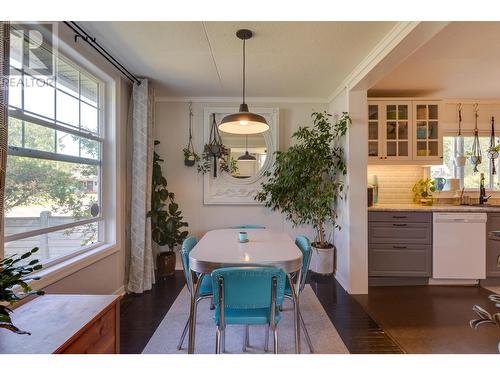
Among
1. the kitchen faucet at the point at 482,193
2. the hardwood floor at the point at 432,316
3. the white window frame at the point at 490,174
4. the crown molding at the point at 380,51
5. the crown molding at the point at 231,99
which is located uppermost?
Answer: the crown molding at the point at 231,99

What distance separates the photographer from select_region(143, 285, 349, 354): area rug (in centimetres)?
191

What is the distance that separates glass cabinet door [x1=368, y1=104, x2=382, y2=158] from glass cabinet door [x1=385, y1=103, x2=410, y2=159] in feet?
0.37

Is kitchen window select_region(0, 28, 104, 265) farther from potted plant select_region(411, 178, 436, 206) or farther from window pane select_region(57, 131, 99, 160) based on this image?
potted plant select_region(411, 178, 436, 206)

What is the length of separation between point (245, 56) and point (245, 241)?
5.59 ft

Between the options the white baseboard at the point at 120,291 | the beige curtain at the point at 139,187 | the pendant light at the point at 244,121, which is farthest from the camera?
the beige curtain at the point at 139,187

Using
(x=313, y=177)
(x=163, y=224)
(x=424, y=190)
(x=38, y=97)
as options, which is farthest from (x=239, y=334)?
(x=424, y=190)

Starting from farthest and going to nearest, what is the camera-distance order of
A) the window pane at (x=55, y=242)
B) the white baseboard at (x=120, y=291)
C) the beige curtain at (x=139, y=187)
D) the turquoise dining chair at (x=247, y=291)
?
the beige curtain at (x=139, y=187) → the white baseboard at (x=120, y=291) → the window pane at (x=55, y=242) → the turquoise dining chair at (x=247, y=291)

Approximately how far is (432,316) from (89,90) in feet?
12.8

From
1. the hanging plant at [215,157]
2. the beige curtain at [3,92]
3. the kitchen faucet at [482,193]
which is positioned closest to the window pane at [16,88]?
the beige curtain at [3,92]

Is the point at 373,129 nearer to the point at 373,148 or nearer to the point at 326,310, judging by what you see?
the point at 373,148

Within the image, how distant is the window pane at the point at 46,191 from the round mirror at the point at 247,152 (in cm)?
172

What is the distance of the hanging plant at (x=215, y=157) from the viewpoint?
3551 mm

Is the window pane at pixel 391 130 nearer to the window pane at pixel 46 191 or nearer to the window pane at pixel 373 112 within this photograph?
the window pane at pixel 373 112

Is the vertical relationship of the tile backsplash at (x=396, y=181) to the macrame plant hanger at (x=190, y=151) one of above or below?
below
